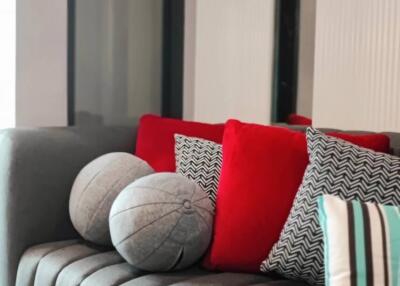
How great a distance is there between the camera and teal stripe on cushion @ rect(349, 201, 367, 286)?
1.20m

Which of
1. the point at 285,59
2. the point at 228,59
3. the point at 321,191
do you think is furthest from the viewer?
the point at 228,59

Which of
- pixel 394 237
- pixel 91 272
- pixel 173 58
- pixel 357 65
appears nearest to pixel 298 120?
pixel 357 65

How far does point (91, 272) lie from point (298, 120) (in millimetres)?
1563

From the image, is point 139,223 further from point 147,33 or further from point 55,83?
point 147,33

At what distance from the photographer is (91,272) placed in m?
1.62

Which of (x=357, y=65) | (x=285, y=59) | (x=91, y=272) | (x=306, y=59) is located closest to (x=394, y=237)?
(x=91, y=272)

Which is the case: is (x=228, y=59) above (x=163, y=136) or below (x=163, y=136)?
above

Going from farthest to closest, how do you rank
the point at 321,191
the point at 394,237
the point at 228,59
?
1. the point at 228,59
2. the point at 321,191
3. the point at 394,237

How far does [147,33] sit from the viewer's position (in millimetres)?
3078

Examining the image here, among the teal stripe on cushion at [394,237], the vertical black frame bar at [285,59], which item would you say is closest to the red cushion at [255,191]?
Answer: the teal stripe on cushion at [394,237]

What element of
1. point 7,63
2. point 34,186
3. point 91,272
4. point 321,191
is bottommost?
point 91,272

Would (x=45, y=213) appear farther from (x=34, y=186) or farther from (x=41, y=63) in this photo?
(x=41, y=63)

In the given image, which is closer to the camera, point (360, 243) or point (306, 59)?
point (360, 243)

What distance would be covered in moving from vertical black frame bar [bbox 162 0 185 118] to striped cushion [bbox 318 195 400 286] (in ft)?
6.41
